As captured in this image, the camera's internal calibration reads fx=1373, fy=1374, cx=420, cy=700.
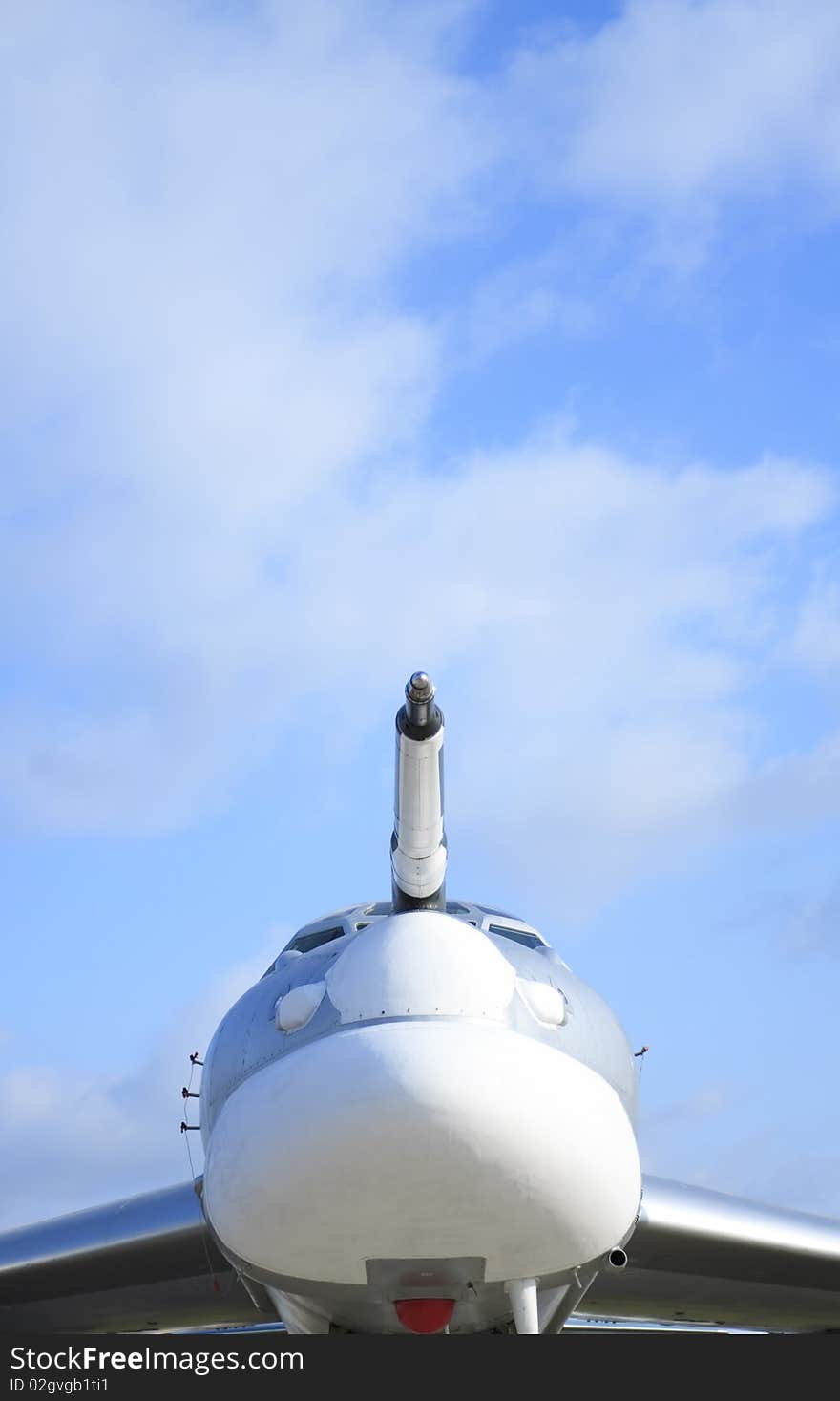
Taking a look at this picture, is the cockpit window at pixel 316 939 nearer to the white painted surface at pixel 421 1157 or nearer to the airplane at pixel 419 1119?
the airplane at pixel 419 1119

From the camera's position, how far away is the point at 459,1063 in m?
6.43

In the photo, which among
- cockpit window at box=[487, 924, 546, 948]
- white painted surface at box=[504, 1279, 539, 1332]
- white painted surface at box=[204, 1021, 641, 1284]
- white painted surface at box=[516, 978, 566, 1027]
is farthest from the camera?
cockpit window at box=[487, 924, 546, 948]

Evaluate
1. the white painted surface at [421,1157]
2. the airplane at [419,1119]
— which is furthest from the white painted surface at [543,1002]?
the white painted surface at [421,1157]

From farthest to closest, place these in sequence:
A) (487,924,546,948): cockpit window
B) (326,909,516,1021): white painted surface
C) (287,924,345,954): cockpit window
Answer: (487,924,546,948): cockpit window
(287,924,345,954): cockpit window
(326,909,516,1021): white painted surface

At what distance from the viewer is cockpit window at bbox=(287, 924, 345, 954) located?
31.3ft

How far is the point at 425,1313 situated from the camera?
7.41 meters

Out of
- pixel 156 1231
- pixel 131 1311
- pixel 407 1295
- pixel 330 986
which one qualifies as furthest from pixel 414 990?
pixel 131 1311

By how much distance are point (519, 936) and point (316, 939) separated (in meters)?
1.46

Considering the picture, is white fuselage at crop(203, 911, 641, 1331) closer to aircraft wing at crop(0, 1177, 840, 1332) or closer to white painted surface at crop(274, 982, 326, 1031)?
white painted surface at crop(274, 982, 326, 1031)

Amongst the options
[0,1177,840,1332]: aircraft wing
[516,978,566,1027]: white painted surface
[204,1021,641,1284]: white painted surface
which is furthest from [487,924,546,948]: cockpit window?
[0,1177,840,1332]: aircraft wing

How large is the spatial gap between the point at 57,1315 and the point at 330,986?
8.02m

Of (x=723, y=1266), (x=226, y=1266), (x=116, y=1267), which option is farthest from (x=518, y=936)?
(x=116, y=1267)

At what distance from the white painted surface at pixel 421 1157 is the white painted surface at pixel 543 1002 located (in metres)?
0.77

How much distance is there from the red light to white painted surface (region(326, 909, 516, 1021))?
1.61 metres
